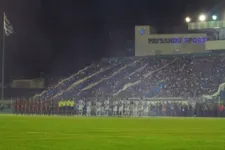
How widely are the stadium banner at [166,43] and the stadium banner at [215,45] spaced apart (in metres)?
4.82

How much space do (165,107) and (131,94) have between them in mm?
14151

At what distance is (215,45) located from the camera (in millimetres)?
73688

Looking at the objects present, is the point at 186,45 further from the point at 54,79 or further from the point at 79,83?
the point at 54,79

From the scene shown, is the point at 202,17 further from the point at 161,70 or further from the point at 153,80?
the point at 153,80

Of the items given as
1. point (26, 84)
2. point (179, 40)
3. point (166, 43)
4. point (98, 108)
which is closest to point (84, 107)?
point (98, 108)

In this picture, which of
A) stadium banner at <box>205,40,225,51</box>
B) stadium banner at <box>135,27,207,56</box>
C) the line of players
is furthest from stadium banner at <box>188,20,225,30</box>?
the line of players

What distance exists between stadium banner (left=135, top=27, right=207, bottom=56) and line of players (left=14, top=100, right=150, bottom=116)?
27818 mm

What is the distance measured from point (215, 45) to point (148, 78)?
34.7 ft

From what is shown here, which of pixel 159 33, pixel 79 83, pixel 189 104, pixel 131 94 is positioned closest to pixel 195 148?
pixel 189 104

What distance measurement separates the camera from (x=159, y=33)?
87.8 meters

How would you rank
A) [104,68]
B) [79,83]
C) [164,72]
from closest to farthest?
1. [164,72]
2. [79,83]
3. [104,68]

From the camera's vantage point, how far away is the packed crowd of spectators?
6662 cm

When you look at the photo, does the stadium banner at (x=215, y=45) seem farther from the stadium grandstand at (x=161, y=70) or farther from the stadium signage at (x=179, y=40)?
the stadium signage at (x=179, y=40)

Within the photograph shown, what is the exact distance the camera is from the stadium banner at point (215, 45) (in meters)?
73.0
